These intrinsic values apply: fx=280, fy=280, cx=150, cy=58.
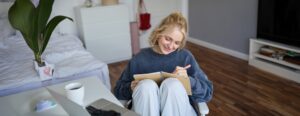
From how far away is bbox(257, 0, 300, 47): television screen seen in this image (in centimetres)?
283

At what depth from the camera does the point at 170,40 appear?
1.43 m

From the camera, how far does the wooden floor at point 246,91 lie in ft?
7.70

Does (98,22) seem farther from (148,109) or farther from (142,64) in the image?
(148,109)

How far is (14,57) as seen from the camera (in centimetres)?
250

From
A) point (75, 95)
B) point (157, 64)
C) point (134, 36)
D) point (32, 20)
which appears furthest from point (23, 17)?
point (134, 36)

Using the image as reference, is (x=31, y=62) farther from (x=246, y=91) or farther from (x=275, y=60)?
(x=275, y=60)

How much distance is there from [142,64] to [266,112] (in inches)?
52.5

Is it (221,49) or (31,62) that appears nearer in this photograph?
(31,62)

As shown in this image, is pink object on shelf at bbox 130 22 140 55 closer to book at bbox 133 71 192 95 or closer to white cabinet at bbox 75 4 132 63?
white cabinet at bbox 75 4 132 63

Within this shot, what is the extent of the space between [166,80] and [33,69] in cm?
118

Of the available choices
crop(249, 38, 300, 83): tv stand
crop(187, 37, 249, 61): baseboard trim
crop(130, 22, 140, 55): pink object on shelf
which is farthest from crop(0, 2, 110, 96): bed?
crop(187, 37, 249, 61): baseboard trim

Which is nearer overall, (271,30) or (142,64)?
(142,64)

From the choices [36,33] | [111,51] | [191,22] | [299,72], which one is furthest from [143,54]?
[191,22]

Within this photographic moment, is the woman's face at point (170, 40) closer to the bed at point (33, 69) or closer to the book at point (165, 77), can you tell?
the book at point (165, 77)
